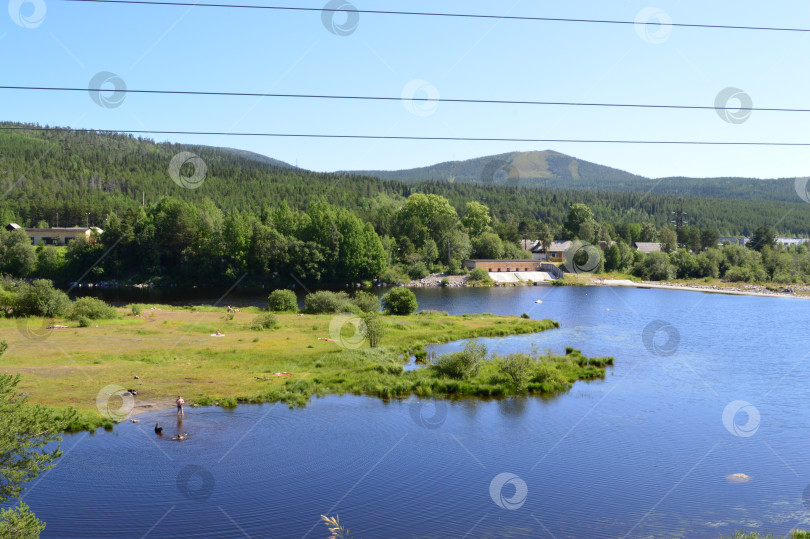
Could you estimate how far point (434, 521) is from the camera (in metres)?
21.3

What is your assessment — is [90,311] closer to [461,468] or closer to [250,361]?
[250,361]

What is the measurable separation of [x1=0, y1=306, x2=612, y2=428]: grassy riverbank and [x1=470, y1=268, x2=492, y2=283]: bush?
234 ft

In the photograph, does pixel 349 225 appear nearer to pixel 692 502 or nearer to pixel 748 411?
pixel 748 411

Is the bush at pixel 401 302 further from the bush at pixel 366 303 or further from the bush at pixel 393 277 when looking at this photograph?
the bush at pixel 393 277

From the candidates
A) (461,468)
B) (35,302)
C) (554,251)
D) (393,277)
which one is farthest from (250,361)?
(554,251)

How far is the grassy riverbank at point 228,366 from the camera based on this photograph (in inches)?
1355

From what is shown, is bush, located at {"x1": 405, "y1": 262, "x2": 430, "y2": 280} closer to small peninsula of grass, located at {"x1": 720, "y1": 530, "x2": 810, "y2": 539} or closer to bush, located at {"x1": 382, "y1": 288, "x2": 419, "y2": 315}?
bush, located at {"x1": 382, "y1": 288, "x2": 419, "y2": 315}

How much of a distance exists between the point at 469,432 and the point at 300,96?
1754 centimetres

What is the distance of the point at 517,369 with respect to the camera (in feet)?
127

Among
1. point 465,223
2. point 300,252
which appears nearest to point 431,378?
point 300,252

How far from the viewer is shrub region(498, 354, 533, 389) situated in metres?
38.2

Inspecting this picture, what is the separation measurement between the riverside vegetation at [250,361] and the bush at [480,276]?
67.0 m

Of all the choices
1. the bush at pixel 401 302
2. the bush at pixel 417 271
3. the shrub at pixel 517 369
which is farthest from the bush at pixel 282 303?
the bush at pixel 417 271

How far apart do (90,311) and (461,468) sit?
44.6 metres
